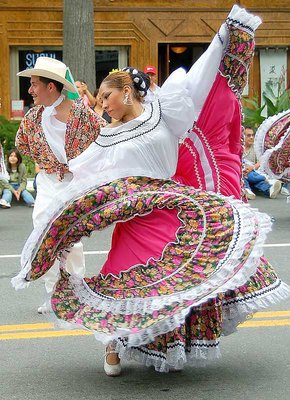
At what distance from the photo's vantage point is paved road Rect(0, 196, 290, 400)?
498 cm

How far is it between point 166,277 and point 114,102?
1.07m

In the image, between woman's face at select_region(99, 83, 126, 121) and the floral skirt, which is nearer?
the floral skirt

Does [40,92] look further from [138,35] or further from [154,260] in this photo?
[138,35]

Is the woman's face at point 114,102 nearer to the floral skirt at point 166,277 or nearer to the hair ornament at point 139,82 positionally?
the hair ornament at point 139,82

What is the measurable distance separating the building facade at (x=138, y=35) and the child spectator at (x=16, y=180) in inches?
248

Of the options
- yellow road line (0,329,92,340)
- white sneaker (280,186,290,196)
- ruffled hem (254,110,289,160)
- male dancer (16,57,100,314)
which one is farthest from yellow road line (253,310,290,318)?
white sneaker (280,186,290,196)

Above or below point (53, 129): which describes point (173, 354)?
below

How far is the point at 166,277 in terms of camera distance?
476 centimetres

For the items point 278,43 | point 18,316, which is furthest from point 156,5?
point 18,316

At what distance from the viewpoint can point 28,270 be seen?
486cm

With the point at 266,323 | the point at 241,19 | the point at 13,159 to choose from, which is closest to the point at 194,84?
the point at 241,19

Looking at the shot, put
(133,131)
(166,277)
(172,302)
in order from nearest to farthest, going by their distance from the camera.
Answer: (172,302) < (166,277) < (133,131)

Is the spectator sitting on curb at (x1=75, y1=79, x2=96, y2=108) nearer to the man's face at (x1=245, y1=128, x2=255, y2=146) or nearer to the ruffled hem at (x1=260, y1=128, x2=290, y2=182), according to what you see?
the ruffled hem at (x1=260, y1=128, x2=290, y2=182)

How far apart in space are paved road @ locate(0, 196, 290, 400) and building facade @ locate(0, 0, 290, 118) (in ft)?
42.7
